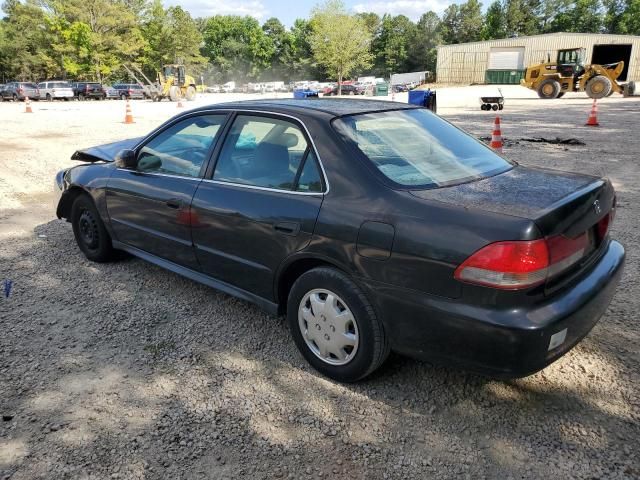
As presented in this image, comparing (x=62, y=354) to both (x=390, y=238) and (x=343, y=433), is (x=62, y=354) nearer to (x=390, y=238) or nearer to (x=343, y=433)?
(x=343, y=433)

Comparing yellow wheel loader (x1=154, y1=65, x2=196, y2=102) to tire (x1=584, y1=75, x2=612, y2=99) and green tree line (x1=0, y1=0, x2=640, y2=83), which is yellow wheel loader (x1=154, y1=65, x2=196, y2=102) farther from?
tire (x1=584, y1=75, x2=612, y2=99)

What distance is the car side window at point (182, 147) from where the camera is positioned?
11.7ft

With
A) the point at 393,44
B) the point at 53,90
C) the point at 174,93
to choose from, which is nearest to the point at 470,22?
the point at 393,44

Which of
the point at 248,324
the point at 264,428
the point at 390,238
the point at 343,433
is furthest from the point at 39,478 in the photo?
the point at 390,238

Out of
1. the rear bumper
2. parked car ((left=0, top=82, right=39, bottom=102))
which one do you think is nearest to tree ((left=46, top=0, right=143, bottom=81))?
parked car ((left=0, top=82, right=39, bottom=102))

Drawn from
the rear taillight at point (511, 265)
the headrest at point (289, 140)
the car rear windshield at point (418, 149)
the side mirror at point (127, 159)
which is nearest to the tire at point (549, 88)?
the car rear windshield at point (418, 149)

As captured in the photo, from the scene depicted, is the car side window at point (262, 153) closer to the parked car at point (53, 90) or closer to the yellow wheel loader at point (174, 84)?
the yellow wheel loader at point (174, 84)

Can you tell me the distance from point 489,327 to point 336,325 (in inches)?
33.7

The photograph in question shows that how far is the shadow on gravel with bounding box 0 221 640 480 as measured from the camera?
2.33m

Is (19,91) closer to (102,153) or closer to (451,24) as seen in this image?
(102,153)

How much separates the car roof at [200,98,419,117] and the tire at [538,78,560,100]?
27.7 meters

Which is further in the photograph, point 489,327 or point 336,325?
point 336,325

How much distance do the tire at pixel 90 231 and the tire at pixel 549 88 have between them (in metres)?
28.2

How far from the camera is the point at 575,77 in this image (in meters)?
27.5
